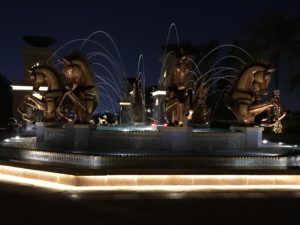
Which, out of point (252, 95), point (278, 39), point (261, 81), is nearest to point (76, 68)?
point (252, 95)

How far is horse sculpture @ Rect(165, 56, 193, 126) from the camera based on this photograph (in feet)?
42.5

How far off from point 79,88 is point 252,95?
5.18 m

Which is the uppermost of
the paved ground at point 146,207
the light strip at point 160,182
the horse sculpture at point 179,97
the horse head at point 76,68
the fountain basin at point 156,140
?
the horse head at point 76,68

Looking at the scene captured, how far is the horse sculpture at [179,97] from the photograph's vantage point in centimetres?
1296

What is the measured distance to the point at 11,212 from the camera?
7629mm

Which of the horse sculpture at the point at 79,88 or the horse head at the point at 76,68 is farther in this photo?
the horse head at the point at 76,68

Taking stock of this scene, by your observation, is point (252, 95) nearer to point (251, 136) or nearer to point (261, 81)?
point (261, 81)

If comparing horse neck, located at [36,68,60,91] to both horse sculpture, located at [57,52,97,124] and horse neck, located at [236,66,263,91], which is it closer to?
horse sculpture, located at [57,52,97,124]

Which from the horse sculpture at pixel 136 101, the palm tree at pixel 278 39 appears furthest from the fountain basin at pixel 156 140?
the palm tree at pixel 278 39

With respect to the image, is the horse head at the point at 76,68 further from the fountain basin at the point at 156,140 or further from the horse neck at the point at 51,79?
the horse neck at the point at 51,79

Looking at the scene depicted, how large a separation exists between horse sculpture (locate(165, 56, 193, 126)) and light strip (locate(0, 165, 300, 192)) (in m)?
2.91

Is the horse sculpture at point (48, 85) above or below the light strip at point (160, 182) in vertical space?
above

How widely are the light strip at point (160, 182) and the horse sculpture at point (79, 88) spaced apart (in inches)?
133

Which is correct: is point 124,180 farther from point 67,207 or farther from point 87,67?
point 87,67
